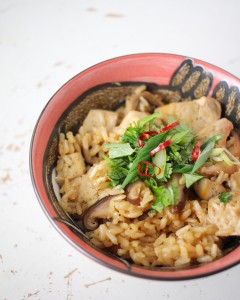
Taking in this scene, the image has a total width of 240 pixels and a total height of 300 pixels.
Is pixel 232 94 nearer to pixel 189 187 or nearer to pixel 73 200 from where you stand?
pixel 189 187

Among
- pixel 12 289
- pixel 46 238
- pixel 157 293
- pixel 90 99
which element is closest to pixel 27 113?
pixel 90 99

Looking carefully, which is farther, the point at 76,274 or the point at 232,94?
the point at 232,94

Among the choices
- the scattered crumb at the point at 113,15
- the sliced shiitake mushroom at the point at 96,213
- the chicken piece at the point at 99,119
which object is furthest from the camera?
the scattered crumb at the point at 113,15

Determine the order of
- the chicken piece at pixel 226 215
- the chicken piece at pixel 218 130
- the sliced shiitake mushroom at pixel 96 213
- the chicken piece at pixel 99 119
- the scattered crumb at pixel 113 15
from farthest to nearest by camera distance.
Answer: the scattered crumb at pixel 113 15 → the chicken piece at pixel 99 119 → the chicken piece at pixel 218 130 → the sliced shiitake mushroom at pixel 96 213 → the chicken piece at pixel 226 215

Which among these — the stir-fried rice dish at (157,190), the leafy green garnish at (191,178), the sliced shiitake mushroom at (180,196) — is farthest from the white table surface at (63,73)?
the leafy green garnish at (191,178)

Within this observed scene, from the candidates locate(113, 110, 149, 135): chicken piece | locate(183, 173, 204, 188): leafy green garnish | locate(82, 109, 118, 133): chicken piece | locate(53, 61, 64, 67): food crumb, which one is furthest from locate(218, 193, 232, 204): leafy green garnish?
locate(53, 61, 64, 67): food crumb

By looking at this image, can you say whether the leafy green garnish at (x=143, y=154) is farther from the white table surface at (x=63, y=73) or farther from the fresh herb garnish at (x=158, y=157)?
the white table surface at (x=63, y=73)

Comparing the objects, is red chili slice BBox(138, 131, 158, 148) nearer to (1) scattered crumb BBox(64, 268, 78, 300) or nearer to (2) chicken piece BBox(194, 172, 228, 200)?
(2) chicken piece BBox(194, 172, 228, 200)
